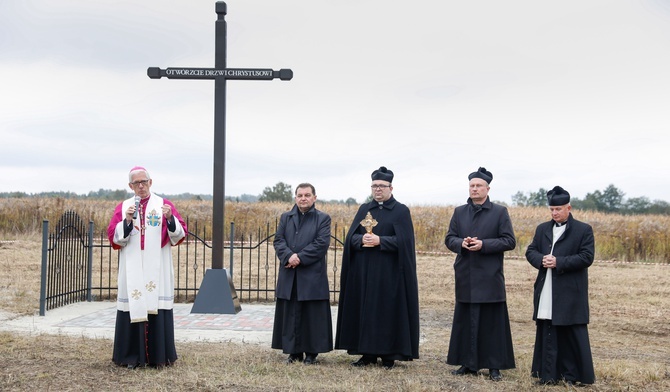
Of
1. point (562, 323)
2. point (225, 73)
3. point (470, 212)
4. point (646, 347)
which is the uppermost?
point (225, 73)

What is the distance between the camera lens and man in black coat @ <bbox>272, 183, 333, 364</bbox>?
7.84 metres

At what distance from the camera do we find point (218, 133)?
10836 millimetres

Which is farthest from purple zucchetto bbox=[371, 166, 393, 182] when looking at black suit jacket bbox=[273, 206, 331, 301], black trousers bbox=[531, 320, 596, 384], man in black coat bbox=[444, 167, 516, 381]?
black trousers bbox=[531, 320, 596, 384]

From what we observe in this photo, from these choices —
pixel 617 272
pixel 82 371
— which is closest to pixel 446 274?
pixel 617 272

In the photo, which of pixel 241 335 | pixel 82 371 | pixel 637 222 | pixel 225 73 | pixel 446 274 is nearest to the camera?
pixel 82 371

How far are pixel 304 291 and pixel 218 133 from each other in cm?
383

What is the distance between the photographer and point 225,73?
10.8m

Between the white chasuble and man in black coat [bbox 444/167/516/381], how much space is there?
2932mm

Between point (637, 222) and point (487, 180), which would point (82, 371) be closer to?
point (487, 180)

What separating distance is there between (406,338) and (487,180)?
1.82m

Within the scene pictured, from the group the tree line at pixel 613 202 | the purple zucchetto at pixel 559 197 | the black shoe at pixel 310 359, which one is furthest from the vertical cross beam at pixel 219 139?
the tree line at pixel 613 202

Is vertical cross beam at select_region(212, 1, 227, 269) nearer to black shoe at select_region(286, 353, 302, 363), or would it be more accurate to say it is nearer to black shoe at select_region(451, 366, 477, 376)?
black shoe at select_region(286, 353, 302, 363)

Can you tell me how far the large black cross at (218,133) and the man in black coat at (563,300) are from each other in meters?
5.12

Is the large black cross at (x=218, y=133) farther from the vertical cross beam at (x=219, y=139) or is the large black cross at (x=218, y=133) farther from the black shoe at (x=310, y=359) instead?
the black shoe at (x=310, y=359)
